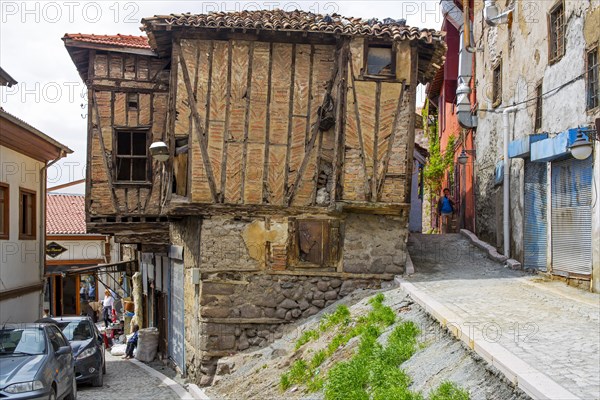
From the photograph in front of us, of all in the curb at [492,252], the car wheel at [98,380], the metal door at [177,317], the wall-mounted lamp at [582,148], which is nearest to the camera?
the wall-mounted lamp at [582,148]

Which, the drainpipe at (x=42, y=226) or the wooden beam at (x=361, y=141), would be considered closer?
the wooden beam at (x=361, y=141)

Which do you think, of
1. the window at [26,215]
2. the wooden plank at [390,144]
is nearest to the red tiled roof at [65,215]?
the window at [26,215]

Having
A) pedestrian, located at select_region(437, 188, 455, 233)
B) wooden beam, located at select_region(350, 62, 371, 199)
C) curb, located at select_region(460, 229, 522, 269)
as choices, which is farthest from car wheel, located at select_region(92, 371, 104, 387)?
pedestrian, located at select_region(437, 188, 455, 233)

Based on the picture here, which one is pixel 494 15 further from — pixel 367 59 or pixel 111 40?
pixel 111 40

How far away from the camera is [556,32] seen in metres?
14.0

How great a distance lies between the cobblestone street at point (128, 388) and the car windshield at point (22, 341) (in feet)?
9.34

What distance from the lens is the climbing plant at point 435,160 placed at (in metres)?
26.0

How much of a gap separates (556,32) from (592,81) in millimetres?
2375

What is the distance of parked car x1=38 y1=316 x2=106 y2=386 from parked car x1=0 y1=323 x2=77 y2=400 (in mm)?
2926

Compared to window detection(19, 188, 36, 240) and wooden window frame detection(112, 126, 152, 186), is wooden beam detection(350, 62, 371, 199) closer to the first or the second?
wooden window frame detection(112, 126, 152, 186)

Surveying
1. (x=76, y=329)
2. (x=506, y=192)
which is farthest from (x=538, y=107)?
(x=76, y=329)

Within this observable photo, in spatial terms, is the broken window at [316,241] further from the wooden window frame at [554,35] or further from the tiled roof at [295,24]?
the wooden window frame at [554,35]

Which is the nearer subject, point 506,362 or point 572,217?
point 506,362

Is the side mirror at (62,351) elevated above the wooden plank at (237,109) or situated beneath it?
situated beneath
